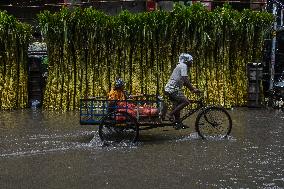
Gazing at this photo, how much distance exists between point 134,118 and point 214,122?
1.79 meters

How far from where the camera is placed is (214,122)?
10852 mm

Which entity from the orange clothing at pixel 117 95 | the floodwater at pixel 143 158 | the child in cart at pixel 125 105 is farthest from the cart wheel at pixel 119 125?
the orange clothing at pixel 117 95

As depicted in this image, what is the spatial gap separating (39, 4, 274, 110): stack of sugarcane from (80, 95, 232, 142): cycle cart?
172 inches

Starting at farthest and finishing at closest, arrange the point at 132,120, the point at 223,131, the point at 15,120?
the point at 15,120 < the point at 223,131 < the point at 132,120

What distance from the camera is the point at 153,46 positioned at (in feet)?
49.8

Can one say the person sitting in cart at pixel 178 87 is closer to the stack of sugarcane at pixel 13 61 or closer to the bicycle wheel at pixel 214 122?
the bicycle wheel at pixel 214 122

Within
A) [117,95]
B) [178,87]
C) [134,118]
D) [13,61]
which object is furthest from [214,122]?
[13,61]

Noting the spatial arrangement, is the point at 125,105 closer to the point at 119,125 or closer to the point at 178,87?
the point at 119,125

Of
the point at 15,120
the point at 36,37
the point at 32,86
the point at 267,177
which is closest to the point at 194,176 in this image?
the point at 267,177

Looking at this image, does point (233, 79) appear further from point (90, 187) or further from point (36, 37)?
point (90, 187)

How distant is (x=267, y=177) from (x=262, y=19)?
26.6 feet

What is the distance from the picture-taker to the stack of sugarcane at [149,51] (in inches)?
586

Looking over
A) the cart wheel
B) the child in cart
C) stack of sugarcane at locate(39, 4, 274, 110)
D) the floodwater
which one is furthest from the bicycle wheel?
stack of sugarcane at locate(39, 4, 274, 110)

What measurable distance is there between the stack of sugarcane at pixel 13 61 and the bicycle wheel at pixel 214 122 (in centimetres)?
701
